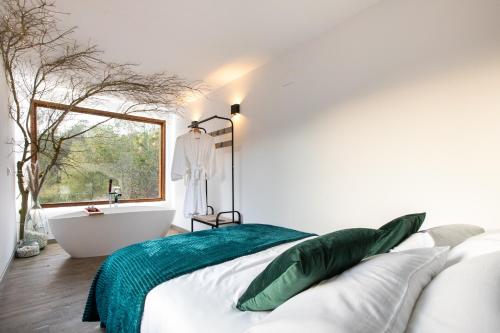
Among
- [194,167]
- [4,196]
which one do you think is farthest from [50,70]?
[194,167]

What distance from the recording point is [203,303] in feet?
3.54

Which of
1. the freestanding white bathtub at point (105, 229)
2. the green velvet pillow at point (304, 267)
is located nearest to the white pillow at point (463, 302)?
the green velvet pillow at point (304, 267)

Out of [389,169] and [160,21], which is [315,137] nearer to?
[389,169]

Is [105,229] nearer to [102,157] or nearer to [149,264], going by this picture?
[102,157]

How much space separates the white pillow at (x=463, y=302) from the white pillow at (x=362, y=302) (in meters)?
0.04

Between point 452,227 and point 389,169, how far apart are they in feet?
2.34

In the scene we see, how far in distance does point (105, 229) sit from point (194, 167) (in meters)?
1.45

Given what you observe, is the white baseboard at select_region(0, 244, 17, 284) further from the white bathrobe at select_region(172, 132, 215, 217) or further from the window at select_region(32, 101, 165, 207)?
the white bathrobe at select_region(172, 132, 215, 217)

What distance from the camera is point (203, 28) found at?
2568mm

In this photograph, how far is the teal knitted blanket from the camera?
1.30 m

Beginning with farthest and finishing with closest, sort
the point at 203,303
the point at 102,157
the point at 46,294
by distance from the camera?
1. the point at 102,157
2. the point at 46,294
3. the point at 203,303

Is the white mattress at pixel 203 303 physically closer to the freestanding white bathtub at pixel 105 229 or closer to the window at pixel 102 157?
the freestanding white bathtub at pixel 105 229

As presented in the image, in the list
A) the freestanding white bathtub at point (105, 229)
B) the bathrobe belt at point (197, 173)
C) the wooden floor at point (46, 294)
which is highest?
the bathrobe belt at point (197, 173)

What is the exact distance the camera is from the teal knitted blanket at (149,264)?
1301 millimetres
